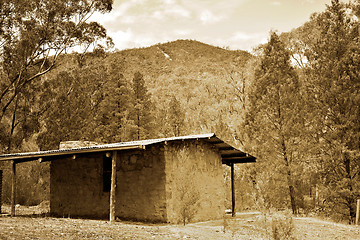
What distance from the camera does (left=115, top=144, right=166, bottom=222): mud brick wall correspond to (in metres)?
13.6

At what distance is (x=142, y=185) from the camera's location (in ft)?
46.1

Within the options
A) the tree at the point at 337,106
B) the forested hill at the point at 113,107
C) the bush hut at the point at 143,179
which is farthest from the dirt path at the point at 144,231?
the forested hill at the point at 113,107

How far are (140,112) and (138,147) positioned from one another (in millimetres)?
22220

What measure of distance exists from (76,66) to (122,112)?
18.5ft

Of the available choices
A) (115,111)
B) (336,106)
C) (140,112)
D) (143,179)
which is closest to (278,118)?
(336,106)

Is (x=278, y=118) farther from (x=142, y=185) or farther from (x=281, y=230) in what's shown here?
(x=281, y=230)

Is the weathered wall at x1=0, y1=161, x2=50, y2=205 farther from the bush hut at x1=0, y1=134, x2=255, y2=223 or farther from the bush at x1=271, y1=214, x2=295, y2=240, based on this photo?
the bush at x1=271, y1=214, x2=295, y2=240

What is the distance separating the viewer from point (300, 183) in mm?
22375

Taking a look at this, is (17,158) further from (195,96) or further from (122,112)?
(195,96)

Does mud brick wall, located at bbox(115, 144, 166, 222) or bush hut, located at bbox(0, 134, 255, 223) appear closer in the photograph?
bush hut, located at bbox(0, 134, 255, 223)

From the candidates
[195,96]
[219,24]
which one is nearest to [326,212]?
[195,96]

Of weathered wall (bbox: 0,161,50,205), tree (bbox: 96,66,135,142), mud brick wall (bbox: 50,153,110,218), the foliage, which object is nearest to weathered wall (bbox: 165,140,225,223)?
mud brick wall (bbox: 50,153,110,218)

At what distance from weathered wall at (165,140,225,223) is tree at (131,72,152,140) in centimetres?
1740

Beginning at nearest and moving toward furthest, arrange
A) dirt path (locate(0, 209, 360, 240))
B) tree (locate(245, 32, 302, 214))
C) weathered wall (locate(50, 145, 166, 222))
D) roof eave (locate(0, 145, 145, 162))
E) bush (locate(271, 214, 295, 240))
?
Answer: dirt path (locate(0, 209, 360, 240)) < bush (locate(271, 214, 295, 240)) < roof eave (locate(0, 145, 145, 162)) < weathered wall (locate(50, 145, 166, 222)) < tree (locate(245, 32, 302, 214))
